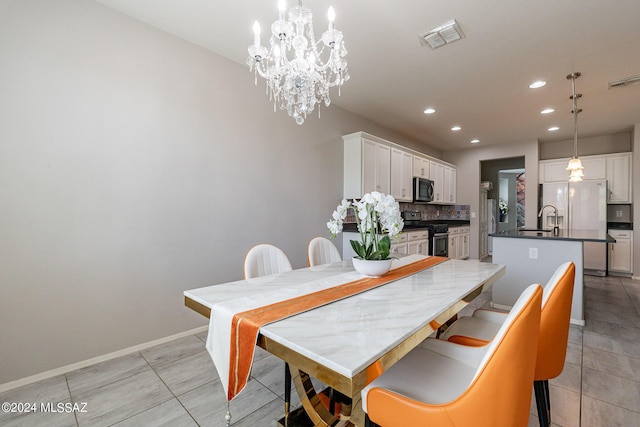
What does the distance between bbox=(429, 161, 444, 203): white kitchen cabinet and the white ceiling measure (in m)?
1.50

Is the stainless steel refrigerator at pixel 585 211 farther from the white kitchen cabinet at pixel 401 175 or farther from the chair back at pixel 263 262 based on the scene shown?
the chair back at pixel 263 262

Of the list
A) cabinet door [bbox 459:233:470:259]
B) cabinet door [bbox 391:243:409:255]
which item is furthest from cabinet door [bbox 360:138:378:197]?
cabinet door [bbox 459:233:470:259]

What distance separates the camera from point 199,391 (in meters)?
1.76

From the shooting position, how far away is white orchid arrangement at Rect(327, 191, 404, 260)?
1595mm

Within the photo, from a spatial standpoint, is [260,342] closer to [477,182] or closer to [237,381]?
[237,381]

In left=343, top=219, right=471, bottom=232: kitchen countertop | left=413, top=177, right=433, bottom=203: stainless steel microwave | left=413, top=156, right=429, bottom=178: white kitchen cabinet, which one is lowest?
left=343, top=219, right=471, bottom=232: kitchen countertop

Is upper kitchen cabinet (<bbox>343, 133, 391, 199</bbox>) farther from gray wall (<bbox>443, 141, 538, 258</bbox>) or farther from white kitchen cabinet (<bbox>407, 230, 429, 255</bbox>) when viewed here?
gray wall (<bbox>443, 141, 538, 258</bbox>)

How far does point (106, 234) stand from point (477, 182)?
665 cm

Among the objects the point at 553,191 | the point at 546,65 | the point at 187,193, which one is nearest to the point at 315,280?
the point at 187,193

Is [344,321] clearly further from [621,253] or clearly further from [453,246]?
[621,253]

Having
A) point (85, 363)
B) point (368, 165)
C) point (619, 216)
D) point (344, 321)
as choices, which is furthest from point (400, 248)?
point (619, 216)

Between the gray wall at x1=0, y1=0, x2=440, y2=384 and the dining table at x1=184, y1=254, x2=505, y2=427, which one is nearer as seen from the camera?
the dining table at x1=184, y1=254, x2=505, y2=427

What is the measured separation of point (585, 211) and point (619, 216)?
0.79m

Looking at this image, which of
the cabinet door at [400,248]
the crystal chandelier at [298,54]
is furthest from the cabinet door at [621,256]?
the crystal chandelier at [298,54]
